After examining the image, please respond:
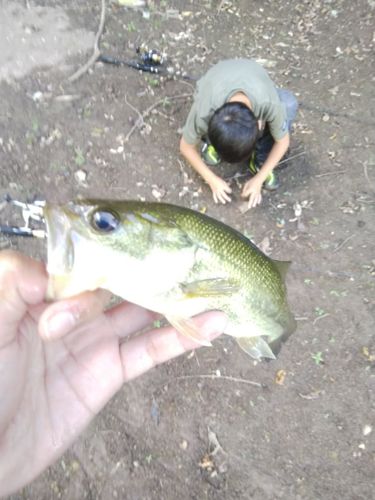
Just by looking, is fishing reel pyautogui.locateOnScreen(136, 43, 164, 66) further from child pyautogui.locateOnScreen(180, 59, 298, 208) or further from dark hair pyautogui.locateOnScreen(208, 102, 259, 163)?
dark hair pyautogui.locateOnScreen(208, 102, 259, 163)

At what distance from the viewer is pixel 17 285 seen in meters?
1.57

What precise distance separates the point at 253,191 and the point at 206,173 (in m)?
0.43

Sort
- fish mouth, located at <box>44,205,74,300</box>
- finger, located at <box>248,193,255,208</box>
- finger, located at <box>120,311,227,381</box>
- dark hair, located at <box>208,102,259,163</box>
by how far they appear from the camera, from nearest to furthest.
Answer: fish mouth, located at <box>44,205,74,300</box> < finger, located at <box>120,311,227,381</box> < dark hair, located at <box>208,102,259,163</box> < finger, located at <box>248,193,255,208</box>

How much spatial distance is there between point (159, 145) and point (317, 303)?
2.05 m

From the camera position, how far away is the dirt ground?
315 cm

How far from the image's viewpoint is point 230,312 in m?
1.99

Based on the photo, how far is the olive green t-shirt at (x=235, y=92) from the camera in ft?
11.8

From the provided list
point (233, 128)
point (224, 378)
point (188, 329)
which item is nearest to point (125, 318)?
point (188, 329)

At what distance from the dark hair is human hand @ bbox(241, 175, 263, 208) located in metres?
0.41

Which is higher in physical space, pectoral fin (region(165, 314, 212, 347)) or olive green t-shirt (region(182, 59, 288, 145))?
olive green t-shirt (region(182, 59, 288, 145))

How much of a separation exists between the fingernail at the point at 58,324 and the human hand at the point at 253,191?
2.66 metres

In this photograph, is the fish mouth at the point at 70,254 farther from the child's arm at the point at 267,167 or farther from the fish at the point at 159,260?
the child's arm at the point at 267,167

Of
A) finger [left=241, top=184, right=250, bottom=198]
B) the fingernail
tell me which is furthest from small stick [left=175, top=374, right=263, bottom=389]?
the fingernail

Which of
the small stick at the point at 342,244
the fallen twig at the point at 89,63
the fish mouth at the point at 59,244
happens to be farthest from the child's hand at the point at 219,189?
the fish mouth at the point at 59,244
